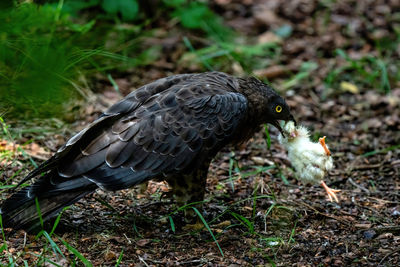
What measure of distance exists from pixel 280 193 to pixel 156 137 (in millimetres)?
1522

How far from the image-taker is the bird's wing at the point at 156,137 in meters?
3.89

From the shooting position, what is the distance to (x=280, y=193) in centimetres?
502

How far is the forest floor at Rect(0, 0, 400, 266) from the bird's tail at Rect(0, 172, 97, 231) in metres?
0.15

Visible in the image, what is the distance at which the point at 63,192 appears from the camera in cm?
381

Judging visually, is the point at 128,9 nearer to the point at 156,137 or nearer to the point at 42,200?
Result: the point at 156,137

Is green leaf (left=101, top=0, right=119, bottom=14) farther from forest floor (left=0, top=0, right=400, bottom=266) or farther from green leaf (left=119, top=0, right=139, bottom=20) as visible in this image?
forest floor (left=0, top=0, right=400, bottom=266)

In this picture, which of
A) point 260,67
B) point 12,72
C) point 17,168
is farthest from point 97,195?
point 260,67

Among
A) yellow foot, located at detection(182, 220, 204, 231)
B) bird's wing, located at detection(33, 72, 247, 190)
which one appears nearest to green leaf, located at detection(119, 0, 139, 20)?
bird's wing, located at detection(33, 72, 247, 190)

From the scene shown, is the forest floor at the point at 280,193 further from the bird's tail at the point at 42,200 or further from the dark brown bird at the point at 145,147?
the dark brown bird at the point at 145,147

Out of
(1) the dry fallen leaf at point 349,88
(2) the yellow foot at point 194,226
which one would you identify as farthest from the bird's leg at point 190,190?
(1) the dry fallen leaf at point 349,88

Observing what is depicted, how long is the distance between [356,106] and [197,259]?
3.91 m

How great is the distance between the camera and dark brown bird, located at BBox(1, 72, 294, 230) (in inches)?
150

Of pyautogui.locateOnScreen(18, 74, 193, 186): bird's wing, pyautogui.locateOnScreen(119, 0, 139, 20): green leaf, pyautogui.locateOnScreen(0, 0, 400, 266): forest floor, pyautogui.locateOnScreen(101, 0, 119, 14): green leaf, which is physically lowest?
pyautogui.locateOnScreen(0, 0, 400, 266): forest floor

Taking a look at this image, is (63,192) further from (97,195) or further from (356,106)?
(356,106)
